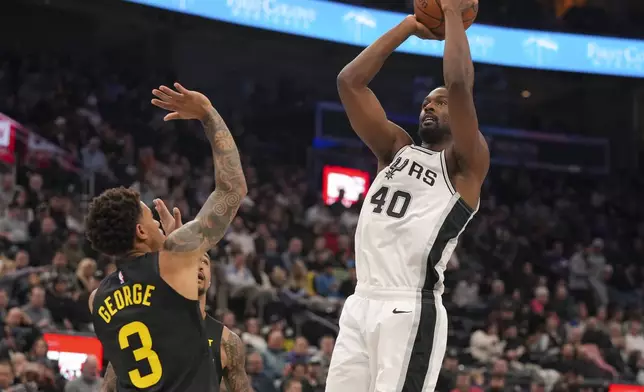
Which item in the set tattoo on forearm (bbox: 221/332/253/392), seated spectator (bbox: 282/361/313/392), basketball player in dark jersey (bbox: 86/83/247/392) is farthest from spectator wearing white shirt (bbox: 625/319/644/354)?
basketball player in dark jersey (bbox: 86/83/247/392)

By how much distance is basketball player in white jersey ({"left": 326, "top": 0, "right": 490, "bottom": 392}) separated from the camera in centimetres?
423

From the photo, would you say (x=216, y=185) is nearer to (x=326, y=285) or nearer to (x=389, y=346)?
(x=389, y=346)

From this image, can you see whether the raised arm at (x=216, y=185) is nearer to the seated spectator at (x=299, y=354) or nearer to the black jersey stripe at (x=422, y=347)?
the black jersey stripe at (x=422, y=347)

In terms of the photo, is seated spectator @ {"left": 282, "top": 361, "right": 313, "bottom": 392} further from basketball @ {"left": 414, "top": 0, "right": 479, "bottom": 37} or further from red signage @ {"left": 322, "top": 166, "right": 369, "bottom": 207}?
red signage @ {"left": 322, "top": 166, "right": 369, "bottom": 207}

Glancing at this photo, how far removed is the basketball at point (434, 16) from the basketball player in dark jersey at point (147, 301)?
151 cm

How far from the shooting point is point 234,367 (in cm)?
488

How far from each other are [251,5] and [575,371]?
23.8 ft

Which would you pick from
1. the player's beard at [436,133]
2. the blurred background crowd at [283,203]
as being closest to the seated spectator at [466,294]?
the blurred background crowd at [283,203]

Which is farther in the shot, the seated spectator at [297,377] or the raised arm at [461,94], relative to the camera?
the seated spectator at [297,377]

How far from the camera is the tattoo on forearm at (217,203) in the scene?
12.1ft

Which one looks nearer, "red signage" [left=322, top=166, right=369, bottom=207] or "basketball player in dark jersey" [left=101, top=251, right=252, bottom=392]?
"basketball player in dark jersey" [left=101, top=251, right=252, bottom=392]

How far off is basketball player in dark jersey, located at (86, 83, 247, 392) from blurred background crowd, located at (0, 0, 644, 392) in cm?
531

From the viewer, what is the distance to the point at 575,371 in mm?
12148

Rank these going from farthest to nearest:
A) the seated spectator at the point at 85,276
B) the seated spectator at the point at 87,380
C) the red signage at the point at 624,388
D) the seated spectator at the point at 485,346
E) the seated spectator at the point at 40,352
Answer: the seated spectator at the point at 485,346 < the red signage at the point at 624,388 < the seated spectator at the point at 85,276 < the seated spectator at the point at 40,352 < the seated spectator at the point at 87,380
